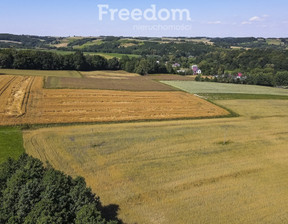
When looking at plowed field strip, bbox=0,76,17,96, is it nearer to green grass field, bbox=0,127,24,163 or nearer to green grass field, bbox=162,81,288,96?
green grass field, bbox=0,127,24,163

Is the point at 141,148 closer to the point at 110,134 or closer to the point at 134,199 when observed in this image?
the point at 110,134

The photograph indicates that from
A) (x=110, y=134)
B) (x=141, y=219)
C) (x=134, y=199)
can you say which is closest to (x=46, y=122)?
(x=110, y=134)

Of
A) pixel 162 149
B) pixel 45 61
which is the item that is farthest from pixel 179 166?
pixel 45 61

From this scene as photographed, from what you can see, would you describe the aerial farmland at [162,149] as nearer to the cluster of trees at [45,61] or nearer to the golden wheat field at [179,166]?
the golden wheat field at [179,166]

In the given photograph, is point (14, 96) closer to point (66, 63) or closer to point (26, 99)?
point (26, 99)

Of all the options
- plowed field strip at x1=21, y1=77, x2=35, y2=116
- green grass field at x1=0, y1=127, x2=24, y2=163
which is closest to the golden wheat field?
green grass field at x1=0, y1=127, x2=24, y2=163

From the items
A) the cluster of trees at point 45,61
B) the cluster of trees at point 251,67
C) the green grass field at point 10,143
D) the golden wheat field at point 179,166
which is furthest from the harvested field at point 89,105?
the cluster of trees at point 251,67

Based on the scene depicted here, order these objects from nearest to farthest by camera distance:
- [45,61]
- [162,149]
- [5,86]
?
[162,149], [5,86], [45,61]
